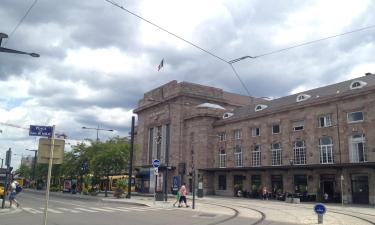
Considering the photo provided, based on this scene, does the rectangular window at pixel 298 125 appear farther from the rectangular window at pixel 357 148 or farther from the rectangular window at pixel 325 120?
the rectangular window at pixel 357 148

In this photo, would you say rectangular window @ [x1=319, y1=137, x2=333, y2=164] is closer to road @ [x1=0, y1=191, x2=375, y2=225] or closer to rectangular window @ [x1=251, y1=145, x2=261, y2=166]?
rectangular window @ [x1=251, y1=145, x2=261, y2=166]

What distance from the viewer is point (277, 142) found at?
2004 inches

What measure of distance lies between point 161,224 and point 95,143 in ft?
133

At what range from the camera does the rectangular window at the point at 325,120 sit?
4496cm

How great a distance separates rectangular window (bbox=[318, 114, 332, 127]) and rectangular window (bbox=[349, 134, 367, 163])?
3.37 meters

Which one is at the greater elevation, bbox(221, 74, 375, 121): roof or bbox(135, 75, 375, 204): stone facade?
bbox(221, 74, 375, 121): roof

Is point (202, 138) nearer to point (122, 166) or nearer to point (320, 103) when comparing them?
point (122, 166)

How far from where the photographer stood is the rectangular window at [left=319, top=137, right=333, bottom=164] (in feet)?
145

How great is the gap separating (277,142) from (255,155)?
167 inches

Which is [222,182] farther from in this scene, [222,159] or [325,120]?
[325,120]

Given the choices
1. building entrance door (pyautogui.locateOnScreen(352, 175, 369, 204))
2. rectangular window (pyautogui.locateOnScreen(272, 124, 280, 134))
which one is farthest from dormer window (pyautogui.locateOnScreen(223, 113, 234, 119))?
building entrance door (pyautogui.locateOnScreen(352, 175, 369, 204))

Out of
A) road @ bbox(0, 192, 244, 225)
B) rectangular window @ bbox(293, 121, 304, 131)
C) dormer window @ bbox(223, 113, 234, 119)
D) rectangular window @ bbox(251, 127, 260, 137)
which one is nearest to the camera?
road @ bbox(0, 192, 244, 225)

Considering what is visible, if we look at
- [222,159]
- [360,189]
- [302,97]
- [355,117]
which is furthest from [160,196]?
[222,159]

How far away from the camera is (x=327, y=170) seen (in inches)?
1700
